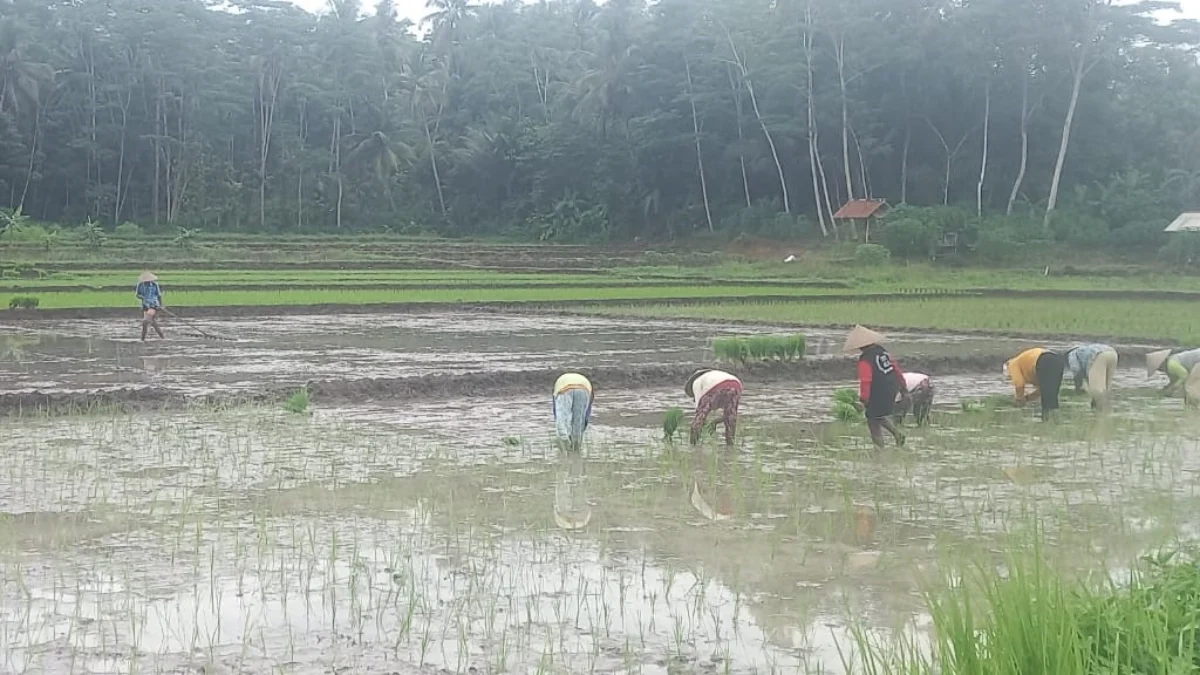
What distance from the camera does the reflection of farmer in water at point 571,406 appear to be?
8.30 metres

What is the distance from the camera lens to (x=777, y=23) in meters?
41.4

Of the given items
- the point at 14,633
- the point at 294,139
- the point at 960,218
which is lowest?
the point at 14,633

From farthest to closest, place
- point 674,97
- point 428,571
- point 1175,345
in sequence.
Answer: point 674,97, point 1175,345, point 428,571

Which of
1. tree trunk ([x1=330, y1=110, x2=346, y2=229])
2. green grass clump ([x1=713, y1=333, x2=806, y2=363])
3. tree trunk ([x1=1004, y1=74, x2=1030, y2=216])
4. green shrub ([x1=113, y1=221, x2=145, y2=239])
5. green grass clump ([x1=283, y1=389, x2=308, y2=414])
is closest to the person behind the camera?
green grass clump ([x1=283, y1=389, x2=308, y2=414])

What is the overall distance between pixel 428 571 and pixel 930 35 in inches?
1453

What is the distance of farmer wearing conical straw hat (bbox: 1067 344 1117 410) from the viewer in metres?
10.6

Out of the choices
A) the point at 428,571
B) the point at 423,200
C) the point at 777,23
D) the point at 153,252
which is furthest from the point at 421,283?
the point at 423,200

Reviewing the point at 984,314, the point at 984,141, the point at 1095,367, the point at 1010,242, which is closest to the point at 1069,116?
the point at 984,141

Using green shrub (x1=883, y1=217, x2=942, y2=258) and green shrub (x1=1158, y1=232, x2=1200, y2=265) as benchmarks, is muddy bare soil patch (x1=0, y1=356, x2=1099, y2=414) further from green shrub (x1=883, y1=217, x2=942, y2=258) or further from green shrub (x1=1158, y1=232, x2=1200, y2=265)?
green shrub (x1=883, y1=217, x2=942, y2=258)

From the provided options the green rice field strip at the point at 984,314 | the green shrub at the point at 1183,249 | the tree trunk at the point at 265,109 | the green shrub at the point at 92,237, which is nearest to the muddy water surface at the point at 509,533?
the green rice field strip at the point at 984,314

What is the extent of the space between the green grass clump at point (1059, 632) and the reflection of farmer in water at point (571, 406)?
5.06 meters

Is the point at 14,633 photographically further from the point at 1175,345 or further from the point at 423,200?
the point at 423,200

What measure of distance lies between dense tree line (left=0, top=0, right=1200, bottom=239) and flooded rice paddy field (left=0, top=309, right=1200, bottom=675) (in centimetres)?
2823

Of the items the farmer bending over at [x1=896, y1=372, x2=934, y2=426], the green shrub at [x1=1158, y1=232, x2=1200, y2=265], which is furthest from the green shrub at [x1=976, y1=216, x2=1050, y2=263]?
the farmer bending over at [x1=896, y1=372, x2=934, y2=426]
